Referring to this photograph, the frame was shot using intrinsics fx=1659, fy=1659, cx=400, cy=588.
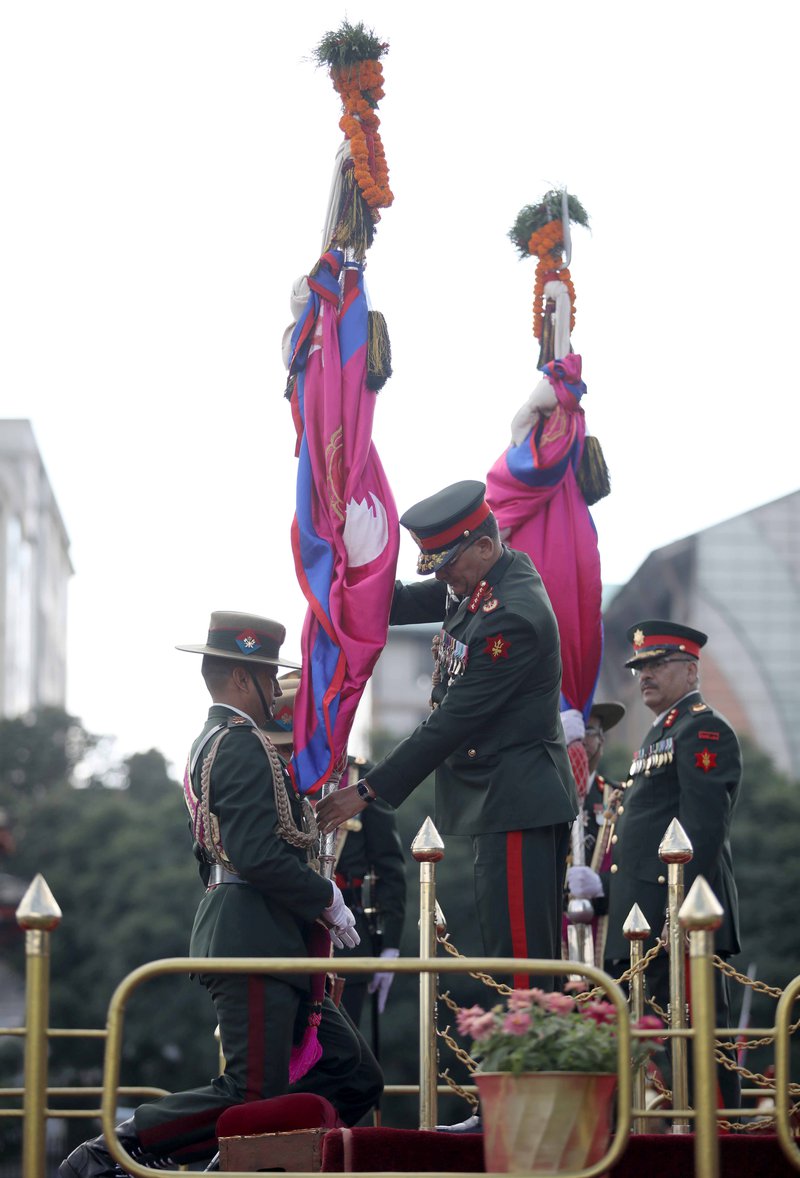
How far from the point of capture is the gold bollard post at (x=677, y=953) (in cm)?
648

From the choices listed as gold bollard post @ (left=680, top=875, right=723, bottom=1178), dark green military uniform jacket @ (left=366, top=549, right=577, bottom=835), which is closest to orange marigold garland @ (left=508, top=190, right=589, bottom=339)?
dark green military uniform jacket @ (left=366, top=549, right=577, bottom=835)

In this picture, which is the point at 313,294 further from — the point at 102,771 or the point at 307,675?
the point at 102,771

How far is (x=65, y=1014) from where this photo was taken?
32312 mm

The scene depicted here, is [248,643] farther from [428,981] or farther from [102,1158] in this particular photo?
[102,1158]

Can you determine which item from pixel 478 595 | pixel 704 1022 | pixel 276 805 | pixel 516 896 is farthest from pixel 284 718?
pixel 704 1022

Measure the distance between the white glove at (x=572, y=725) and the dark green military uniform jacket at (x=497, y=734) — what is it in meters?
1.39

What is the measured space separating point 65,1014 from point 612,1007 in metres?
29.4

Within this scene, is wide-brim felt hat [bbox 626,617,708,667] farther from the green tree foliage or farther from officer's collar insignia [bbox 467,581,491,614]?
the green tree foliage

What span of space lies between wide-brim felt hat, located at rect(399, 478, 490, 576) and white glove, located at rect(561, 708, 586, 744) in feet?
5.49

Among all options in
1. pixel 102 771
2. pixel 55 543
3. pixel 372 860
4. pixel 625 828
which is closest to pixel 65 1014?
pixel 102 771

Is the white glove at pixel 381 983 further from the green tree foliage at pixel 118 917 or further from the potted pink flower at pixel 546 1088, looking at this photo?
the green tree foliage at pixel 118 917

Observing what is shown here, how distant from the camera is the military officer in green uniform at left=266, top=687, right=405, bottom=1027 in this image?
988 cm

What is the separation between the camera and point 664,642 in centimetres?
855

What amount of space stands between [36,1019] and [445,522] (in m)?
2.94
